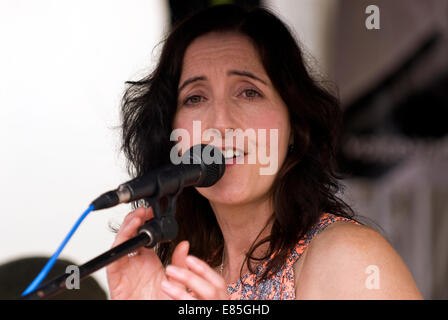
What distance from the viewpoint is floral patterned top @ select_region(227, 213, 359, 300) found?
154 cm

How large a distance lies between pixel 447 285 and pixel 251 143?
8.91ft

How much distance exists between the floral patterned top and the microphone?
14.7 inches

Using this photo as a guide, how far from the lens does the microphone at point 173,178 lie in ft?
3.67

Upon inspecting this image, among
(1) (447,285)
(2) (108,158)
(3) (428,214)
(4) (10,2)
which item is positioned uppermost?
(4) (10,2)

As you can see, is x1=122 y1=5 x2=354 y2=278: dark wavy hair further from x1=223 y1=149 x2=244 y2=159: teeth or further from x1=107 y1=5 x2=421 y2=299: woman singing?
x1=223 y1=149 x2=244 y2=159: teeth

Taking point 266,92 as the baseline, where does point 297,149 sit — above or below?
below

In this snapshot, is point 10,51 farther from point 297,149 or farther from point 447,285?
point 447,285

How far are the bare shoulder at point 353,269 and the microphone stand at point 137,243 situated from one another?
17.0 inches

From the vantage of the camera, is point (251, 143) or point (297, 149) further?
point (297, 149)

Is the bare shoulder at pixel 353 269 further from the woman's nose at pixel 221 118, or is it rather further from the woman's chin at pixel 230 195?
the woman's nose at pixel 221 118
